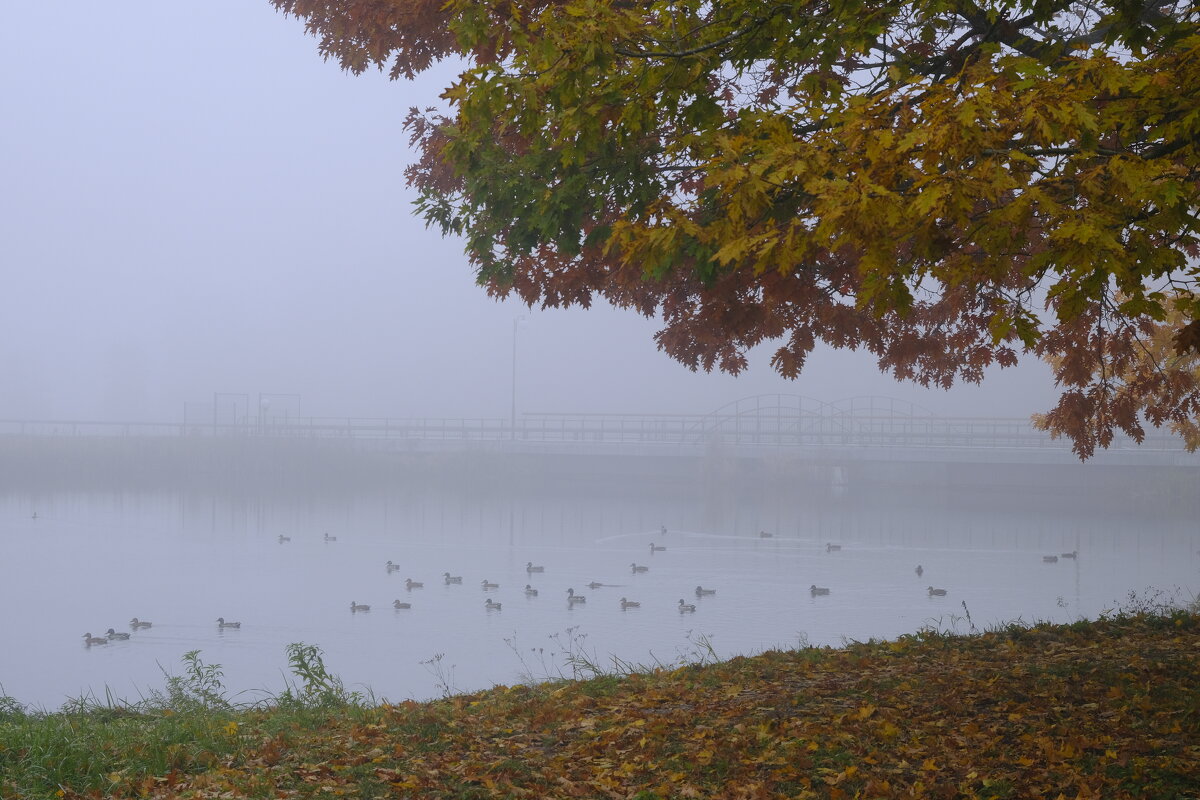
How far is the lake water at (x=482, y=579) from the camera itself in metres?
13.0

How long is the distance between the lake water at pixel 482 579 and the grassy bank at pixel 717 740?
296cm

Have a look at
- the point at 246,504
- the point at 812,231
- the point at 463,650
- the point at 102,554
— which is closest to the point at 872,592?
the point at 463,650

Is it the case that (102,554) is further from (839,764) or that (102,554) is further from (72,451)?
(72,451)

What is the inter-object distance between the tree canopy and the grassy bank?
1.82 meters

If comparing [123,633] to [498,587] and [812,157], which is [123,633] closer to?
[498,587]

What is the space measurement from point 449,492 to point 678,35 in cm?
3834

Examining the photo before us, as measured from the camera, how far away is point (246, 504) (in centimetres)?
3519

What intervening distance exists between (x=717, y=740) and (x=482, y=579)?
15339mm

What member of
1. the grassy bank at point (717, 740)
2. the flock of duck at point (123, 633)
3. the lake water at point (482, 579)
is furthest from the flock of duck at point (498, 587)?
the grassy bank at point (717, 740)

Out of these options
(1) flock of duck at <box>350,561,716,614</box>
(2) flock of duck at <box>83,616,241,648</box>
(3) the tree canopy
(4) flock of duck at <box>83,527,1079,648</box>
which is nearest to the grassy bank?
(3) the tree canopy

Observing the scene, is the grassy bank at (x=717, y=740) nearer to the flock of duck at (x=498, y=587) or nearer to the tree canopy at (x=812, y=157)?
the tree canopy at (x=812, y=157)

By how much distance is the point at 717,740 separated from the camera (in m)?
4.72

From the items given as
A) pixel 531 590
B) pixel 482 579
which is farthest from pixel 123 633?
pixel 482 579

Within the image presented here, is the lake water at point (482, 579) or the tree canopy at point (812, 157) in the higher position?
the tree canopy at point (812, 157)
